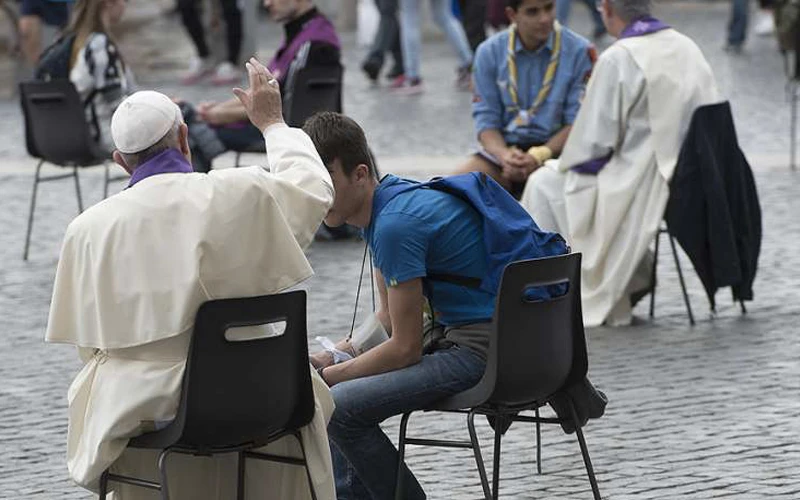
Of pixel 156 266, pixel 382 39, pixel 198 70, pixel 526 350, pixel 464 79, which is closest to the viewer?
pixel 156 266

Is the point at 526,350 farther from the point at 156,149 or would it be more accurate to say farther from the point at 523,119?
the point at 523,119

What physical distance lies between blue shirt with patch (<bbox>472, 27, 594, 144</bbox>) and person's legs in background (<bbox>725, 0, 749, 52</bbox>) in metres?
9.69

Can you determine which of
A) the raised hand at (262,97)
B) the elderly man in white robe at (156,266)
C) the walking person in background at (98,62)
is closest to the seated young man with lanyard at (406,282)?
the raised hand at (262,97)

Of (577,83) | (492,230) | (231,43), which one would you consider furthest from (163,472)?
(231,43)

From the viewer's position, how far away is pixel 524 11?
321 inches

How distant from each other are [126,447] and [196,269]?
523mm

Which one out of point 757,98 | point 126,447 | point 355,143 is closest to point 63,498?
point 126,447

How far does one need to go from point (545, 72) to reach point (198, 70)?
31.3 feet

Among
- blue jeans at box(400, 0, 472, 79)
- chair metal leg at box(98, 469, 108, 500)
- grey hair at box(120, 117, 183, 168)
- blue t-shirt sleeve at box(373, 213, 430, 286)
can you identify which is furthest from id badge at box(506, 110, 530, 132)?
blue jeans at box(400, 0, 472, 79)

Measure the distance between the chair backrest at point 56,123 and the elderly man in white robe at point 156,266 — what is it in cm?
484

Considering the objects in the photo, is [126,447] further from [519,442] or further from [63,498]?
[519,442]

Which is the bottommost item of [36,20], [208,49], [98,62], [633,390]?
[208,49]

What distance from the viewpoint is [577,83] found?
8.24 metres

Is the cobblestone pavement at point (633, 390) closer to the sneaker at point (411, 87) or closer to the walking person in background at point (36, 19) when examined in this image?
the walking person in background at point (36, 19)
